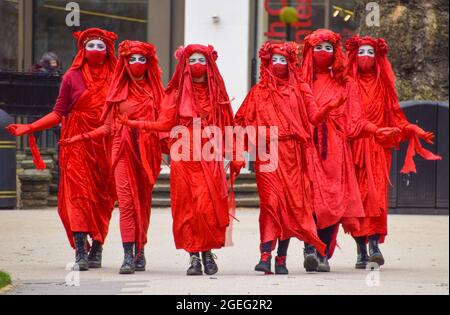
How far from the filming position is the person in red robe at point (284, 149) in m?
12.8

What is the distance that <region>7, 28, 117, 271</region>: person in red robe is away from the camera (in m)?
13.3

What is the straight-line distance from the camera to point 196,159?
12.7 m

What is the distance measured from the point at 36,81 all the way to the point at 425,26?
567cm

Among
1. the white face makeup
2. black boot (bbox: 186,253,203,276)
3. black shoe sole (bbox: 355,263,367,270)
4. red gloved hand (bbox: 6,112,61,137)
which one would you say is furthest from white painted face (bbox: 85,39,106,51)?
black shoe sole (bbox: 355,263,367,270)

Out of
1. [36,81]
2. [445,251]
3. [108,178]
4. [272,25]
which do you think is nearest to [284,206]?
[108,178]

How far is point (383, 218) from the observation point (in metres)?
13.9

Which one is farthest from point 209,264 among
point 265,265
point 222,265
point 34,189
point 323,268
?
point 34,189

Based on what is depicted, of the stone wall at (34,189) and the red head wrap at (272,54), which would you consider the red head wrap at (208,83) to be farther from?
the stone wall at (34,189)

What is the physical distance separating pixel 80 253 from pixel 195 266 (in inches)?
43.7

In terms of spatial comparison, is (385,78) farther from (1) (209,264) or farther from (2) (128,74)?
(1) (209,264)

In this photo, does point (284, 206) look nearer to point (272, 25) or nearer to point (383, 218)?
point (383, 218)

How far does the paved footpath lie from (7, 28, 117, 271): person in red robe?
0.42 meters

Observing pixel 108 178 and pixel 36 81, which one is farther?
pixel 36 81

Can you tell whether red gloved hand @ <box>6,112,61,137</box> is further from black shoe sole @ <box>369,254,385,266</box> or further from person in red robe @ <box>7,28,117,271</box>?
black shoe sole @ <box>369,254,385,266</box>
